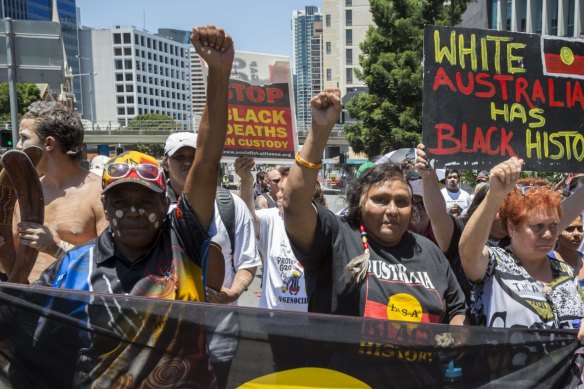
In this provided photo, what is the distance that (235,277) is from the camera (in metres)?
3.69

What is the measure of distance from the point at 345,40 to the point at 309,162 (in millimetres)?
88899

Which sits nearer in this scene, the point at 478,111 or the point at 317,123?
the point at 317,123

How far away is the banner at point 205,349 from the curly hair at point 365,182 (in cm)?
62

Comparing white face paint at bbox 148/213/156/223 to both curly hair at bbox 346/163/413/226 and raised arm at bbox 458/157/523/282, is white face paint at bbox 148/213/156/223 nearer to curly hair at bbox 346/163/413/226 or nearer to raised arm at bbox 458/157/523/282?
curly hair at bbox 346/163/413/226

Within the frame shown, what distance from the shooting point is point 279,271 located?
430 centimetres

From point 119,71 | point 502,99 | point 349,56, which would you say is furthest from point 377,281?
point 119,71

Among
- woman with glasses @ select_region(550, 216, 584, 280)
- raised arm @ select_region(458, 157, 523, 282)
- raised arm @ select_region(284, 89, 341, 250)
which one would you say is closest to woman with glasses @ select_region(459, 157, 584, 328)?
raised arm @ select_region(458, 157, 523, 282)

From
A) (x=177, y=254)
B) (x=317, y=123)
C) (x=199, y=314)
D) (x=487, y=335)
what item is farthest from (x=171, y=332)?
(x=487, y=335)

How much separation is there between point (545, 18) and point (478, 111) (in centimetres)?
3775

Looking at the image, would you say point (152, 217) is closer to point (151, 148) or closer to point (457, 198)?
point (457, 198)

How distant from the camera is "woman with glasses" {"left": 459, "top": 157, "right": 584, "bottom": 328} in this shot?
2701 millimetres

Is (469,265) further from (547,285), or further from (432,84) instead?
(432,84)

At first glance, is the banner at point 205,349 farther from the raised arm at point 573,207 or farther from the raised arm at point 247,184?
the raised arm at point 247,184

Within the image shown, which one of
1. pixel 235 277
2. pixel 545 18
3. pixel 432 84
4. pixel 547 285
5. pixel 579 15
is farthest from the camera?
pixel 545 18
